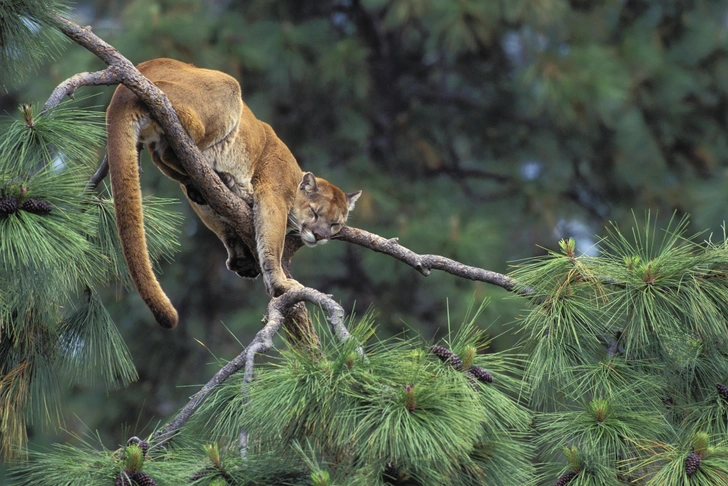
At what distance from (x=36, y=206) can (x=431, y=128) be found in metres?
8.35

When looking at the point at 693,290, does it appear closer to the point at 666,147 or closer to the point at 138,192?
the point at 138,192

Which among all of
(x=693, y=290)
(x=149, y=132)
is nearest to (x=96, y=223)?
(x=149, y=132)

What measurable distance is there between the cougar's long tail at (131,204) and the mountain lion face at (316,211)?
1373 millimetres

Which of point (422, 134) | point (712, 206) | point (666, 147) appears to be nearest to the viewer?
point (712, 206)

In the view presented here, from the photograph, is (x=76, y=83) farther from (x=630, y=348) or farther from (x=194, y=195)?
(x=630, y=348)

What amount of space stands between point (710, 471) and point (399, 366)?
873 mm

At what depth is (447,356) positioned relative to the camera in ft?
8.59

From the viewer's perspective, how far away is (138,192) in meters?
3.37

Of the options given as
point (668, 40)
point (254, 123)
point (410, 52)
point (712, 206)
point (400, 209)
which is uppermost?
point (668, 40)

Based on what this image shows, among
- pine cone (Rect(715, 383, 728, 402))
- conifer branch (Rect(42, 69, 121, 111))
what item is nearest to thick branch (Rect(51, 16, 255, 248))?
conifer branch (Rect(42, 69, 121, 111))

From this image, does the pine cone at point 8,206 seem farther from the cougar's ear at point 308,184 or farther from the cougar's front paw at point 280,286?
the cougar's ear at point 308,184

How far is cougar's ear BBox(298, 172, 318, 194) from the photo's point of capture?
5.03 metres

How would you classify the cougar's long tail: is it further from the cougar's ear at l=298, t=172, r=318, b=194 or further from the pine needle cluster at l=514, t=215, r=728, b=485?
the cougar's ear at l=298, t=172, r=318, b=194

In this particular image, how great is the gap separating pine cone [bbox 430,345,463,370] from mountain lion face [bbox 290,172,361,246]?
2059 millimetres
